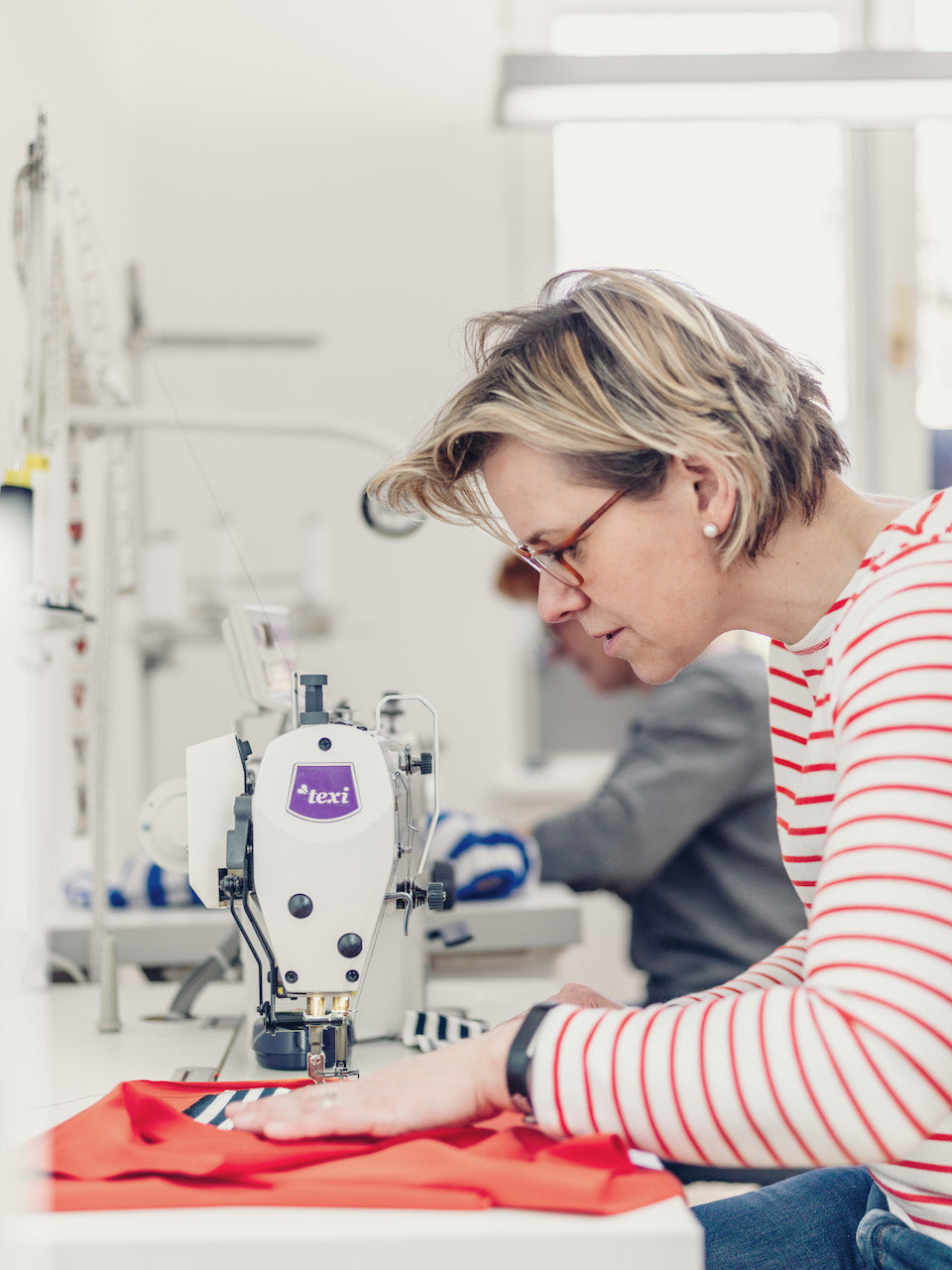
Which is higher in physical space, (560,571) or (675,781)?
(560,571)

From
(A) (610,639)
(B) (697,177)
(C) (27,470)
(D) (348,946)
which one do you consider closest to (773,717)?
(A) (610,639)

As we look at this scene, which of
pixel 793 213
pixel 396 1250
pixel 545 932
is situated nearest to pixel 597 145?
pixel 793 213

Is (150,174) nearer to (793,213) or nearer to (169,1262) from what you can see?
(793,213)

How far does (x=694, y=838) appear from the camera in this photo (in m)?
2.15

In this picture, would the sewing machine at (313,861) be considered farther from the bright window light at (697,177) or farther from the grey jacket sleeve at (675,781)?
the bright window light at (697,177)

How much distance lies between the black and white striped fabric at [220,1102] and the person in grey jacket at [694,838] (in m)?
1.18

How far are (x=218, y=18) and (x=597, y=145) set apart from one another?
42.3 inches

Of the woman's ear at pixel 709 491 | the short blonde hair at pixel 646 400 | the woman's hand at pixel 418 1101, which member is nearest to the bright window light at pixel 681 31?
the short blonde hair at pixel 646 400

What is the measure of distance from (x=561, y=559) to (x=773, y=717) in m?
0.29

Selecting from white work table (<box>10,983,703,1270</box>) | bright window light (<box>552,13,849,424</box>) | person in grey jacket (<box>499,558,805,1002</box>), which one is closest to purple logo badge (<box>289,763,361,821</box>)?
white work table (<box>10,983,703,1270</box>)

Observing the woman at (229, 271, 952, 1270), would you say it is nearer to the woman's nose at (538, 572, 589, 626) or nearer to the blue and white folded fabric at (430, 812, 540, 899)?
the woman's nose at (538, 572, 589, 626)

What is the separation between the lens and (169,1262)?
671 millimetres

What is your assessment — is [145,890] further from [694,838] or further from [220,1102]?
[220,1102]

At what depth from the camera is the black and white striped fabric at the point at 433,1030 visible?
1.25 meters
